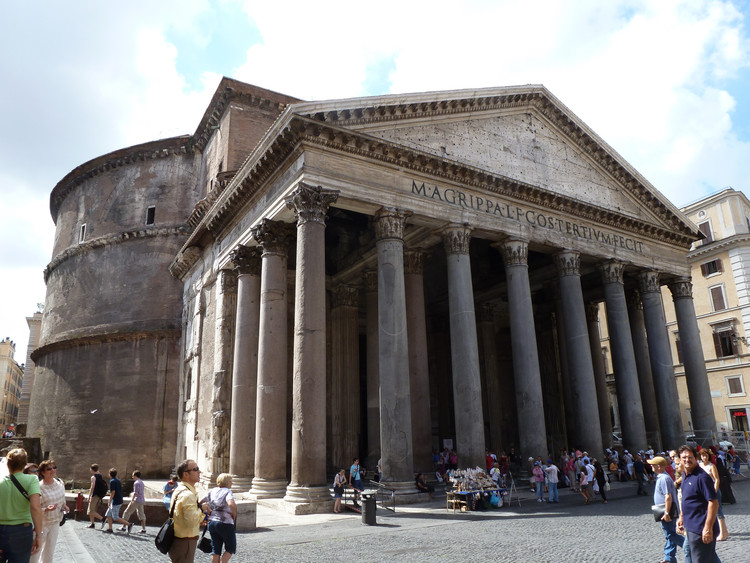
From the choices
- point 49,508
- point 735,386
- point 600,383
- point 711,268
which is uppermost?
point 711,268

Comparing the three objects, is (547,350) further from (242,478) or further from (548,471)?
(242,478)

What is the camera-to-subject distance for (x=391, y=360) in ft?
36.6

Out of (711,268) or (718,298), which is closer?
(718,298)

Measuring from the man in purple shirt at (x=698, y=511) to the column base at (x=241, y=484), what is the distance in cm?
1003

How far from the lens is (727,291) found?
26125 mm

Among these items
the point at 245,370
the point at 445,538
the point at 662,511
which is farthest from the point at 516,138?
the point at 662,511

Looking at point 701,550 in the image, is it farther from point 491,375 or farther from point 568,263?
point 491,375

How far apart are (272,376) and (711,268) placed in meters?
24.7

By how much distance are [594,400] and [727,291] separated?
16.7m

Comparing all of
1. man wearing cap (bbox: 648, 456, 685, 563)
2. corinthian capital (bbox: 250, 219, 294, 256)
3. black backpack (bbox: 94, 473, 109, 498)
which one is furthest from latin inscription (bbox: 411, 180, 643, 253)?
black backpack (bbox: 94, 473, 109, 498)

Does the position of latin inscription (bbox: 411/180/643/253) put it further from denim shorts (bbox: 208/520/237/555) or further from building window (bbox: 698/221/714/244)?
building window (bbox: 698/221/714/244)

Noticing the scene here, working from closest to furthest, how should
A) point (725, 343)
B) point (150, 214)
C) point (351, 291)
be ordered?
point (351, 291), point (150, 214), point (725, 343)

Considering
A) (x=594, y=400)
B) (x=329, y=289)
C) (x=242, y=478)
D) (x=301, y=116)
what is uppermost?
(x=301, y=116)

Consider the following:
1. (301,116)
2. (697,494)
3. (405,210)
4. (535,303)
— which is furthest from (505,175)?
(697,494)
